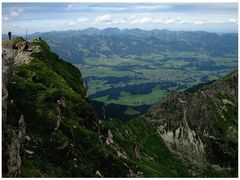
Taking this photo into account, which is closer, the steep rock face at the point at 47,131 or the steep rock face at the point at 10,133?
the steep rock face at the point at 10,133

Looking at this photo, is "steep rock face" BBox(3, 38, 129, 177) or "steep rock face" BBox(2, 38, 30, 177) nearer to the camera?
"steep rock face" BBox(2, 38, 30, 177)

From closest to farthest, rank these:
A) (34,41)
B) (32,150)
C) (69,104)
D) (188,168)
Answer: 1. (32,150)
2. (69,104)
3. (34,41)
4. (188,168)

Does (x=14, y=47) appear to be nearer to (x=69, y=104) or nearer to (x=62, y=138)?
(x=69, y=104)

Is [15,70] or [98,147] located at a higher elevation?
[15,70]

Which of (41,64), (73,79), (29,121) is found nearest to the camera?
(29,121)

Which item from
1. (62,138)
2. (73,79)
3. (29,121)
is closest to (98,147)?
(62,138)

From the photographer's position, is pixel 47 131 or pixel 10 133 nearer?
pixel 10 133

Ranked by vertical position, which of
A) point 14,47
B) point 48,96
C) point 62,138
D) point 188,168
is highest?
point 14,47

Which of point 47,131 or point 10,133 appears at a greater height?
point 10,133
